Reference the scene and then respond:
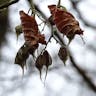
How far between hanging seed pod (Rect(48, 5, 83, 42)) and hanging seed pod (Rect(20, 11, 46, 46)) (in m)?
0.05

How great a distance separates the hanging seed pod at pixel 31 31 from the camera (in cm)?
116

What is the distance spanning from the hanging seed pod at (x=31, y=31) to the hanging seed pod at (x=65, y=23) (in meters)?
0.05

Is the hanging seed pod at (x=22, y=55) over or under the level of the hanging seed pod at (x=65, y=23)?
under

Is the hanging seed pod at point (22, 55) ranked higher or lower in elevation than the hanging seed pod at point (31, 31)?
lower

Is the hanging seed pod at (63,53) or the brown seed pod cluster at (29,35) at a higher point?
the brown seed pod cluster at (29,35)

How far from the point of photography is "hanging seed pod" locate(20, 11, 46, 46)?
1163 millimetres

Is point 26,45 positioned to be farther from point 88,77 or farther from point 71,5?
point 71,5

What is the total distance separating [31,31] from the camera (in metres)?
1.17

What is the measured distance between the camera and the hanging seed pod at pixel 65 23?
1.16 meters

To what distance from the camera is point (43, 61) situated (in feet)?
3.99

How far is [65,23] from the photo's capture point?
3.86 ft

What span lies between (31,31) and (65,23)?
0.27 feet

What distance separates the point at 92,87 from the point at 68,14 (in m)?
2.08

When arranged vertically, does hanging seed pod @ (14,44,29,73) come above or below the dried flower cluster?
below
